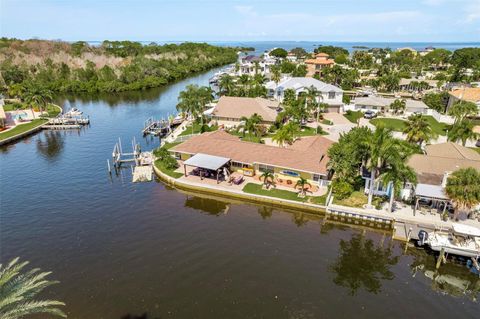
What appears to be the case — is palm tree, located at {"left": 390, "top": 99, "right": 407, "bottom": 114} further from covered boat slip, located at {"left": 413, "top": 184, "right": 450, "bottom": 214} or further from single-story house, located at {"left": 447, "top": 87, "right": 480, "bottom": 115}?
covered boat slip, located at {"left": 413, "top": 184, "right": 450, "bottom": 214}

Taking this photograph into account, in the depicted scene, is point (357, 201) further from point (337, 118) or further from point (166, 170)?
point (337, 118)

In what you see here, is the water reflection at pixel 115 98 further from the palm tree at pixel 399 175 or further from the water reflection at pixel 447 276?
the water reflection at pixel 447 276

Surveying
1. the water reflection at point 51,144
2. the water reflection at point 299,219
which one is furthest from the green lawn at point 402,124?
the water reflection at point 51,144

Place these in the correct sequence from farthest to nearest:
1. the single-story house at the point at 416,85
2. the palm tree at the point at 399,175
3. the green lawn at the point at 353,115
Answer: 1. the single-story house at the point at 416,85
2. the green lawn at the point at 353,115
3. the palm tree at the point at 399,175

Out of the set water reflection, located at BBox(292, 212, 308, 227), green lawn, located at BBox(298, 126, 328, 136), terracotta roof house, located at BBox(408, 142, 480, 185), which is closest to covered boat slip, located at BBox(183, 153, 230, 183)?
water reflection, located at BBox(292, 212, 308, 227)

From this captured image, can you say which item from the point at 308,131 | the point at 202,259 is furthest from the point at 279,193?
the point at 308,131

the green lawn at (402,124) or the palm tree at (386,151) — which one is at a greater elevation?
the palm tree at (386,151)
